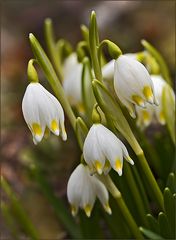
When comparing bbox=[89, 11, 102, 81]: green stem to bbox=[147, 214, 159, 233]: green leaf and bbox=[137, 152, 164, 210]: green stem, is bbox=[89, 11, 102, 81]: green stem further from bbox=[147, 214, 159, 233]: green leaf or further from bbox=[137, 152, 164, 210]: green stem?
bbox=[147, 214, 159, 233]: green leaf

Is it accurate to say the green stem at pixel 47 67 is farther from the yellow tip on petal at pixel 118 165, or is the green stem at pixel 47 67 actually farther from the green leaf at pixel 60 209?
the green leaf at pixel 60 209

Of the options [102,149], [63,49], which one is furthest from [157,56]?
[102,149]

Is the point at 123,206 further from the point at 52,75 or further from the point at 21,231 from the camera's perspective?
the point at 21,231

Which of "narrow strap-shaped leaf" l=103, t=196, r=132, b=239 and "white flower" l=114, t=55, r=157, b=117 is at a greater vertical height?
"white flower" l=114, t=55, r=157, b=117

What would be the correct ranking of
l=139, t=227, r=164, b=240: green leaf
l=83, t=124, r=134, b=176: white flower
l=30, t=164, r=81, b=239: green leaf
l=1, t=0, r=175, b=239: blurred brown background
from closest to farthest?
l=83, t=124, r=134, b=176: white flower, l=139, t=227, r=164, b=240: green leaf, l=30, t=164, r=81, b=239: green leaf, l=1, t=0, r=175, b=239: blurred brown background

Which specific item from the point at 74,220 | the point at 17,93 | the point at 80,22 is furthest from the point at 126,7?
the point at 74,220

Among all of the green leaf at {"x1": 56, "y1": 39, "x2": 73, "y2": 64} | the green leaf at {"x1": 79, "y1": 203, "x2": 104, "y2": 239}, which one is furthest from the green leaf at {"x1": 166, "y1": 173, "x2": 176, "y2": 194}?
the green leaf at {"x1": 56, "y1": 39, "x2": 73, "y2": 64}

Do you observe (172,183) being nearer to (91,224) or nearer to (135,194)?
(135,194)
